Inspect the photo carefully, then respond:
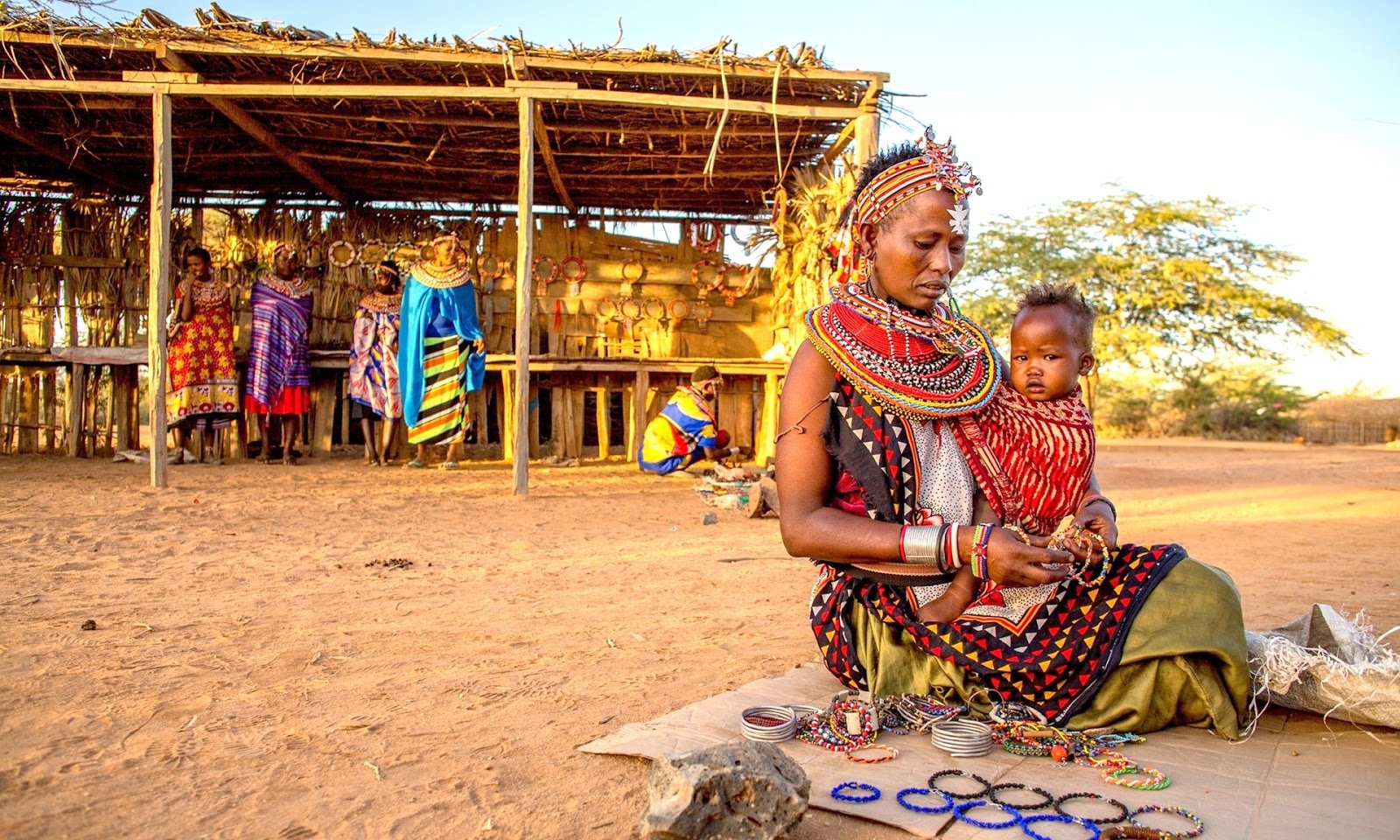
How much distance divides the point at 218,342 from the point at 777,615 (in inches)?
300

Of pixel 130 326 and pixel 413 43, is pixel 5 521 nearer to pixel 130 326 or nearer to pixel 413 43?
pixel 413 43

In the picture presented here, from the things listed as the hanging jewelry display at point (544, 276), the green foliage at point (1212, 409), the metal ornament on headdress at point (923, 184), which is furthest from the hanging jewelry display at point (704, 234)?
the green foliage at point (1212, 409)

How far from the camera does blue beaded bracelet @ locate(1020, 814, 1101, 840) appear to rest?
179 centimetres

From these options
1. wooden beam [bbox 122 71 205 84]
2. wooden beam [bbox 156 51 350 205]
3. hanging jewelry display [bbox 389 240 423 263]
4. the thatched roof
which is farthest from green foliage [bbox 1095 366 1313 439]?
wooden beam [bbox 122 71 205 84]

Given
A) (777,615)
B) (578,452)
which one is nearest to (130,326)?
(578,452)

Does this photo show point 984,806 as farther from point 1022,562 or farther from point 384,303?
point 384,303

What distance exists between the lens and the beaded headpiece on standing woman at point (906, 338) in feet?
7.83

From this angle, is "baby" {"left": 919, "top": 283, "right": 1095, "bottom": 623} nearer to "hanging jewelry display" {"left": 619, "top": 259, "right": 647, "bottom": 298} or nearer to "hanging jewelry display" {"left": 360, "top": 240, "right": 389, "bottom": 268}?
"hanging jewelry display" {"left": 619, "top": 259, "right": 647, "bottom": 298}

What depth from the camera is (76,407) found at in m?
10.5

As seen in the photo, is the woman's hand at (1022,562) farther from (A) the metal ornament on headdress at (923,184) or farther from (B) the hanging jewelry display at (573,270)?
(B) the hanging jewelry display at (573,270)

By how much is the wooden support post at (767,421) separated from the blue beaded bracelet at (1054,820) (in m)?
8.03

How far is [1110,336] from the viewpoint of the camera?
2045 centimetres

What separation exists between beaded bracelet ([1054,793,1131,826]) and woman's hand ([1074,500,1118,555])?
0.54 meters

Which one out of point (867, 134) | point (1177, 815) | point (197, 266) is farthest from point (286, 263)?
point (1177, 815)
